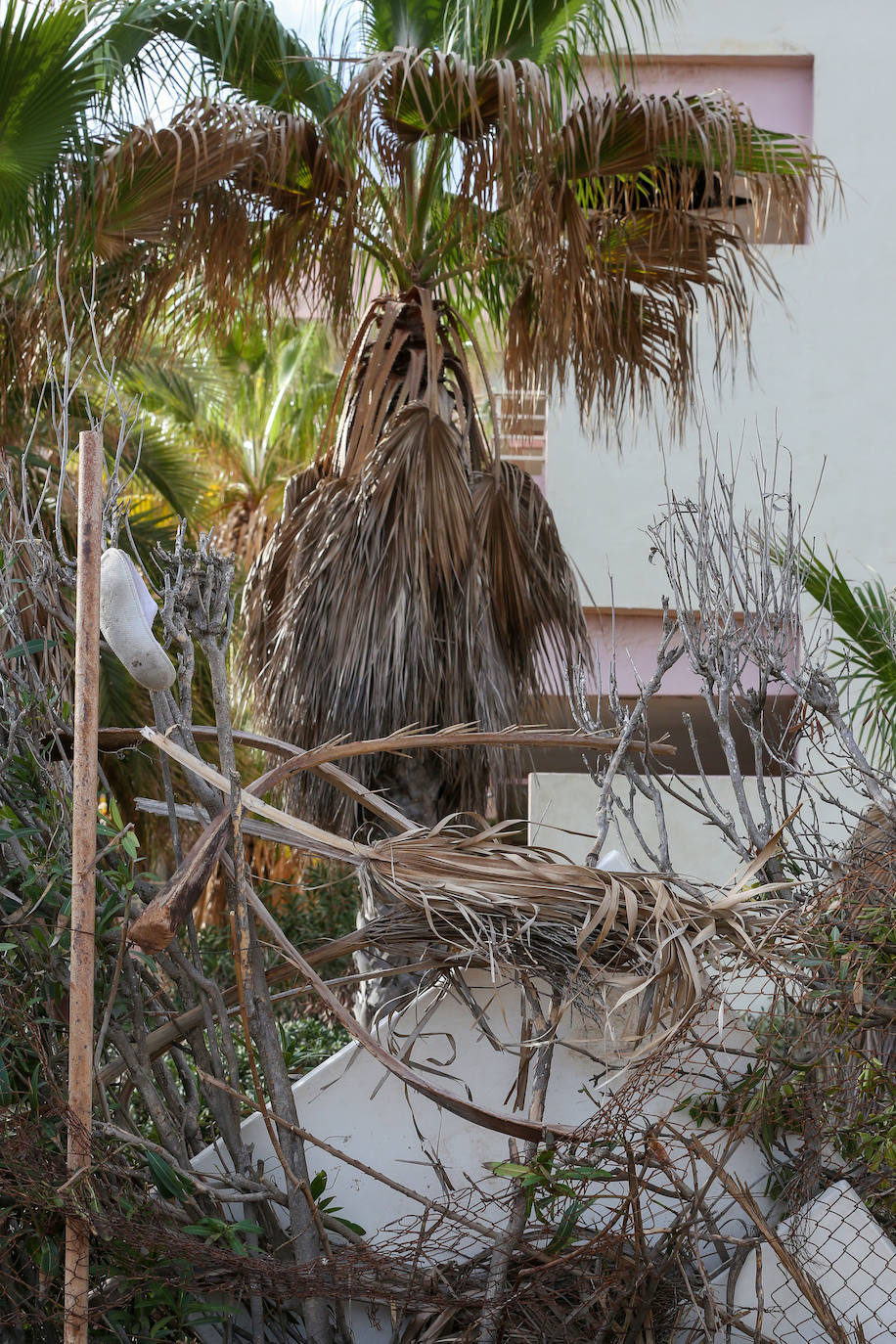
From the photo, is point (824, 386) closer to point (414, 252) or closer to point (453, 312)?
point (453, 312)

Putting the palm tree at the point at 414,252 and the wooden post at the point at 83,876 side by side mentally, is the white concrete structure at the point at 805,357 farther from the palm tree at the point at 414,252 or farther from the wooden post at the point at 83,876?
the wooden post at the point at 83,876

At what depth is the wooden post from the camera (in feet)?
9.84

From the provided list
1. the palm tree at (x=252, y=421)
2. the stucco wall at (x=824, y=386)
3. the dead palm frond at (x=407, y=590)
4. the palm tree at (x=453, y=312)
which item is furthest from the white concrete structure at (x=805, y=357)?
the dead palm frond at (x=407, y=590)

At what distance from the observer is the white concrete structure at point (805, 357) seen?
10742mm

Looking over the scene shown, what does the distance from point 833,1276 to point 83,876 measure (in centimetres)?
243

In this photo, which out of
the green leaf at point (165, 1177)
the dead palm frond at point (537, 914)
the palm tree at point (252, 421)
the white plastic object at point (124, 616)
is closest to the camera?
the white plastic object at point (124, 616)

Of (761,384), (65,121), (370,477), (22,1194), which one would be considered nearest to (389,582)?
(370,477)

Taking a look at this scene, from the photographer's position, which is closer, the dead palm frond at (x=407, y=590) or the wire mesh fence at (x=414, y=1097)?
the wire mesh fence at (x=414, y=1097)

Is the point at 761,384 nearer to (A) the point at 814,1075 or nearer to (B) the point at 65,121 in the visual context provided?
(B) the point at 65,121

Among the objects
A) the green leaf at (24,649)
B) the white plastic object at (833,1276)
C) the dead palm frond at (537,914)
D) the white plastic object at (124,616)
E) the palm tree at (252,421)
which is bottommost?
the white plastic object at (833,1276)

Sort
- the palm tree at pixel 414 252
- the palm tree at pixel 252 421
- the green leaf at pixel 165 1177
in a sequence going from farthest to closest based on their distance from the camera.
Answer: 1. the palm tree at pixel 252 421
2. the palm tree at pixel 414 252
3. the green leaf at pixel 165 1177

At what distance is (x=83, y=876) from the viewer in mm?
3045

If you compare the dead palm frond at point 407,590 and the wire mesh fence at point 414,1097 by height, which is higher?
the dead palm frond at point 407,590

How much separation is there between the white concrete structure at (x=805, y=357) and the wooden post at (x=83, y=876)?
7678 mm
